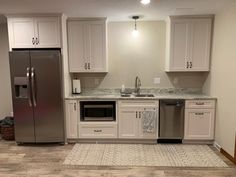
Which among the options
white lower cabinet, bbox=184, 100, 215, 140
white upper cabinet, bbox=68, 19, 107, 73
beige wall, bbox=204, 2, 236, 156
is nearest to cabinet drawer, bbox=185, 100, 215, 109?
white lower cabinet, bbox=184, 100, 215, 140

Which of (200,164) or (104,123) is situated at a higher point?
(104,123)

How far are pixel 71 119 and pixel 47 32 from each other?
1.67 meters

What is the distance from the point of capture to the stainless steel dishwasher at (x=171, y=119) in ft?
12.1

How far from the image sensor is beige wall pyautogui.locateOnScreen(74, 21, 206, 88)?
4172 millimetres

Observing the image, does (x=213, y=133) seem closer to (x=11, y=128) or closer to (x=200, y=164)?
(x=200, y=164)

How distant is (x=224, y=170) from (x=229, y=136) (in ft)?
1.90

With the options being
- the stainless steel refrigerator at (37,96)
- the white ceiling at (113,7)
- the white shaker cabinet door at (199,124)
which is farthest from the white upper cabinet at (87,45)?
the white shaker cabinet door at (199,124)

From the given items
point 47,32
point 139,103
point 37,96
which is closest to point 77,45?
point 47,32

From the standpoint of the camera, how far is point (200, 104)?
365 cm

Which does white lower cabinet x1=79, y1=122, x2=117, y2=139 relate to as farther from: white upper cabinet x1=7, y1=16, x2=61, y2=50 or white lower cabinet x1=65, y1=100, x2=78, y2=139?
white upper cabinet x1=7, y1=16, x2=61, y2=50

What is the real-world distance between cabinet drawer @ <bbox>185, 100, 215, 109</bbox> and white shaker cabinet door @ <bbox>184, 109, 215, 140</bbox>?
0.07 m

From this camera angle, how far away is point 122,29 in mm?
4180

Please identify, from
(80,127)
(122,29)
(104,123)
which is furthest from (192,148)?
(122,29)

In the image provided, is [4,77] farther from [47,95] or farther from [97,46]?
[97,46]
